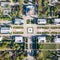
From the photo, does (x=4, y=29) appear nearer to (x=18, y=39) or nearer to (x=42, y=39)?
(x=18, y=39)

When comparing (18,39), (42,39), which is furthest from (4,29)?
(42,39)

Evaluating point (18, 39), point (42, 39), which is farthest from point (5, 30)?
point (42, 39)

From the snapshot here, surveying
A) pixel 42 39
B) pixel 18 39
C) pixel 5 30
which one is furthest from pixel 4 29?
pixel 42 39

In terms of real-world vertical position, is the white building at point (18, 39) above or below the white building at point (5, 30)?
below

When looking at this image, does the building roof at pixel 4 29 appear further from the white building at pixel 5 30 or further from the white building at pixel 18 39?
the white building at pixel 18 39

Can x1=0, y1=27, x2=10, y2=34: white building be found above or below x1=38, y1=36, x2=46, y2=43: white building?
above

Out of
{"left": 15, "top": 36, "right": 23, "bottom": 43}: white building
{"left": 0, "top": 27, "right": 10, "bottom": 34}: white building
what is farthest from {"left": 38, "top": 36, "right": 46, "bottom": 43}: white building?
{"left": 0, "top": 27, "right": 10, "bottom": 34}: white building

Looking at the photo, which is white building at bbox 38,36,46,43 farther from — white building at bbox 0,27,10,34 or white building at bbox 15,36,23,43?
white building at bbox 0,27,10,34

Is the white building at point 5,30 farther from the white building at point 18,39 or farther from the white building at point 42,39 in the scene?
the white building at point 42,39

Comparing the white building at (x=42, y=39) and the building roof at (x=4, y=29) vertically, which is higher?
the building roof at (x=4, y=29)

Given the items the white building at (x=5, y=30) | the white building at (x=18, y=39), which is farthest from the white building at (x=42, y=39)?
the white building at (x=5, y=30)

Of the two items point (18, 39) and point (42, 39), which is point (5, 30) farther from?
point (42, 39)
